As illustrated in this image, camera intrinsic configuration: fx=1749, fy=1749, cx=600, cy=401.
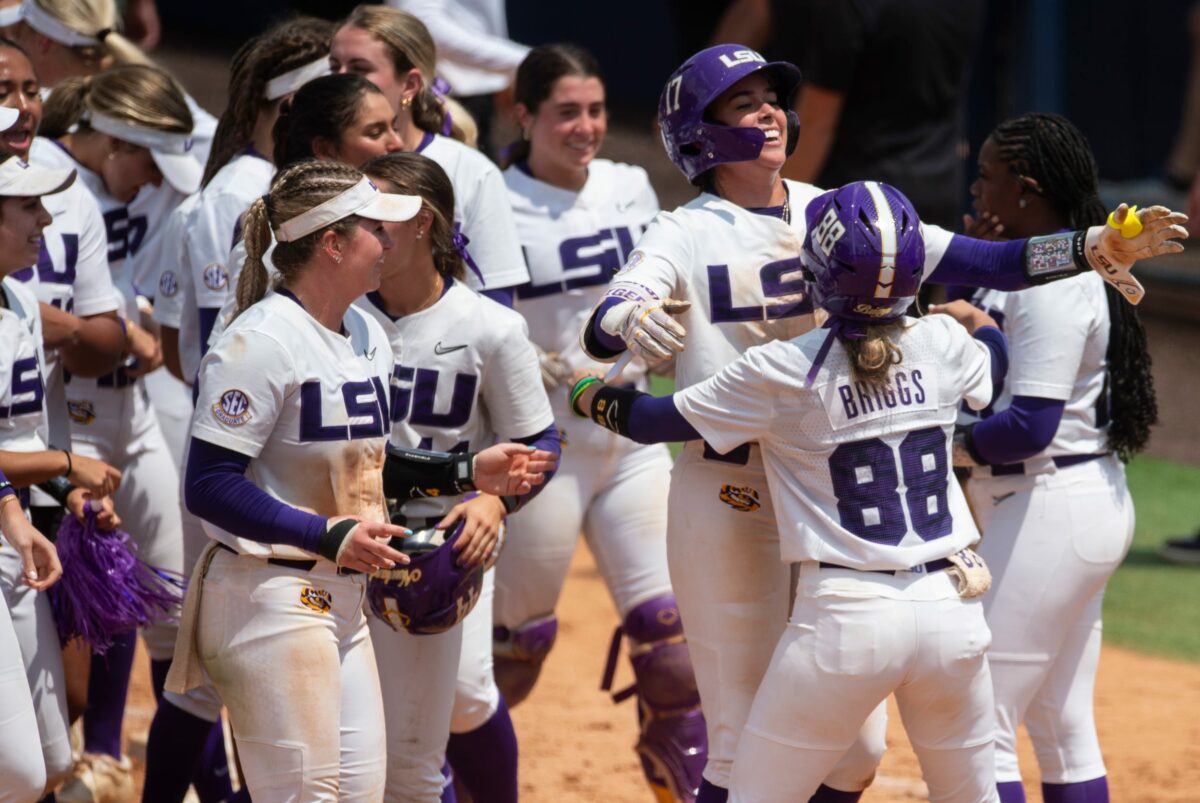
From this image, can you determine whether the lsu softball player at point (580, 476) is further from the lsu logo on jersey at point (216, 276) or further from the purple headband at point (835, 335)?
the purple headband at point (835, 335)

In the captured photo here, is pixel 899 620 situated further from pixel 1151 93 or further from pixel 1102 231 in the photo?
pixel 1151 93

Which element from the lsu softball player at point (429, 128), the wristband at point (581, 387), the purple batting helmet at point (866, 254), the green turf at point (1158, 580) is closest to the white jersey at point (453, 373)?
the wristband at point (581, 387)

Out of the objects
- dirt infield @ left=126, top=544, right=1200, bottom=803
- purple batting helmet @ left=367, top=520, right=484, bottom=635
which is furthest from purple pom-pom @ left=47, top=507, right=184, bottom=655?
dirt infield @ left=126, top=544, right=1200, bottom=803

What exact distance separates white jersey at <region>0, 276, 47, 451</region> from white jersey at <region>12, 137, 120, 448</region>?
1.29 ft

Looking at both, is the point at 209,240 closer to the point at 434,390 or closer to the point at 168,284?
the point at 168,284

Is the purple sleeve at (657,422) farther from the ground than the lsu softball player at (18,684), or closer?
farther from the ground

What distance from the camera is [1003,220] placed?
4.46m

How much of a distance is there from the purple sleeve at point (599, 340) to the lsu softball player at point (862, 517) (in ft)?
0.81

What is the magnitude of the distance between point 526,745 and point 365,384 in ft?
9.36

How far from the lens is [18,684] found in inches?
146

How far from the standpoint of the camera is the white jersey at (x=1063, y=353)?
167 inches

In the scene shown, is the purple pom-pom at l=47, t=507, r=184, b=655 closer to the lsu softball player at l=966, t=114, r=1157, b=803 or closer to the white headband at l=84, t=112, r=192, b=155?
the white headband at l=84, t=112, r=192, b=155

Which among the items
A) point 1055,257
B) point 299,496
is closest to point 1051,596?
point 1055,257

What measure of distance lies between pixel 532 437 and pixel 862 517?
97 cm
